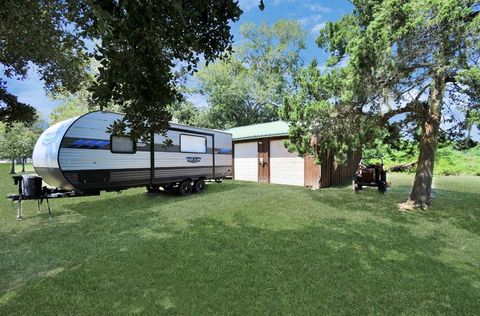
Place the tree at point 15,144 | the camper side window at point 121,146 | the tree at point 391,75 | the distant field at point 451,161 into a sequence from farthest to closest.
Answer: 1. the tree at point 15,144
2. the distant field at point 451,161
3. the camper side window at point 121,146
4. the tree at point 391,75

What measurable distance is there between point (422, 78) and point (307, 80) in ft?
9.66

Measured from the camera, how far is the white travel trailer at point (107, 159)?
7.43m

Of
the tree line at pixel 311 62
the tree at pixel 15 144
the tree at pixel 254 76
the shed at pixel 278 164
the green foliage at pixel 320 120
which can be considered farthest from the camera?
the tree at pixel 254 76

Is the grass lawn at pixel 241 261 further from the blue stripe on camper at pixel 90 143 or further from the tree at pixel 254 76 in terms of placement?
the tree at pixel 254 76

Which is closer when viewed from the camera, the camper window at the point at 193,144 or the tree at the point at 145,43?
the tree at the point at 145,43

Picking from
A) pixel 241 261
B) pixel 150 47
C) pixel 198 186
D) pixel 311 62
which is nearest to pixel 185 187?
pixel 198 186

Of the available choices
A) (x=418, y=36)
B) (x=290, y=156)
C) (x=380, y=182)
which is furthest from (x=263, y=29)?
(x=418, y=36)

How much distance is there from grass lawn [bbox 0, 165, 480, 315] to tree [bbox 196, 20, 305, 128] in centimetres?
2128

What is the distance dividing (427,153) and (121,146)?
948 cm

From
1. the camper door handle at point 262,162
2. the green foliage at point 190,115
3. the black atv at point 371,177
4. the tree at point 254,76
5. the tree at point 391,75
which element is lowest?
the black atv at point 371,177

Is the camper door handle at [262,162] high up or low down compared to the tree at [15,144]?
down

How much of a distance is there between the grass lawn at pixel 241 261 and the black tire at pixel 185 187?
116 inches

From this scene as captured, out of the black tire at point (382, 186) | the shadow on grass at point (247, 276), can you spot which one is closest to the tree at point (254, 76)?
the black tire at point (382, 186)

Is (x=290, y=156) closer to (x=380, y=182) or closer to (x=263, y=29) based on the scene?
(x=380, y=182)
